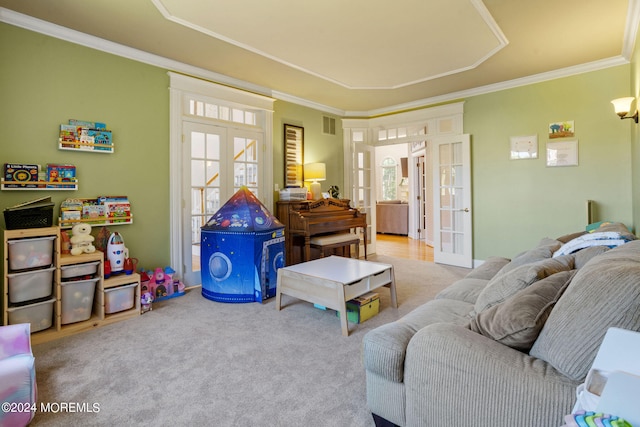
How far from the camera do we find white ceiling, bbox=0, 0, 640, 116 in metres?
2.64

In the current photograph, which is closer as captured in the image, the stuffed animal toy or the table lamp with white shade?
the stuffed animal toy

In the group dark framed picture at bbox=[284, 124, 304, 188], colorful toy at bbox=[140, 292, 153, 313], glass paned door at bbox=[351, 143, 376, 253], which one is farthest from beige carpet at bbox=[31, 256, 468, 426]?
glass paned door at bbox=[351, 143, 376, 253]

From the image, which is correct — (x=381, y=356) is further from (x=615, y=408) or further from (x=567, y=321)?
(x=615, y=408)

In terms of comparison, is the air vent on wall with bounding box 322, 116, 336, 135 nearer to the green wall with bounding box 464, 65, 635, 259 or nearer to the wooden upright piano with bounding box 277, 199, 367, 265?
the wooden upright piano with bounding box 277, 199, 367, 265

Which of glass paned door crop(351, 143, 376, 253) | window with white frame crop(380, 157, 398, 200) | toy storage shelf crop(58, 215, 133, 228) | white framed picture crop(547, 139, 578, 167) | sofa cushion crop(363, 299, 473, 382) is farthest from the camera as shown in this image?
window with white frame crop(380, 157, 398, 200)

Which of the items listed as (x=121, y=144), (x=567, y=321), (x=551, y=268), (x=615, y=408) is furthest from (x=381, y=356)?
(x=121, y=144)

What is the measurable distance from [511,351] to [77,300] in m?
3.14

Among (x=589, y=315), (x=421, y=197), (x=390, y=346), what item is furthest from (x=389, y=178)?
(x=589, y=315)

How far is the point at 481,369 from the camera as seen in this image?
46.4 inches

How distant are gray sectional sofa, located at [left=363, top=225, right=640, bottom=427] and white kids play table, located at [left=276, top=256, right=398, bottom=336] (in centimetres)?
101

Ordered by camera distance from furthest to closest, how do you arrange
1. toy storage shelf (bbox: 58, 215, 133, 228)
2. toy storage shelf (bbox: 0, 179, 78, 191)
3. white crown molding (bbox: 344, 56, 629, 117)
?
white crown molding (bbox: 344, 56, 629, 117) < toy storage shelf (bbox: 58, 215, 133, 228) < toy storage shelf (bbox: 0, 179, 78, 191)

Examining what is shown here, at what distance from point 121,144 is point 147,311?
5.60 ft

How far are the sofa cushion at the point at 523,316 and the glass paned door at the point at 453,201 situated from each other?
12.0 ft

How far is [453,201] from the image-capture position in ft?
16.5
